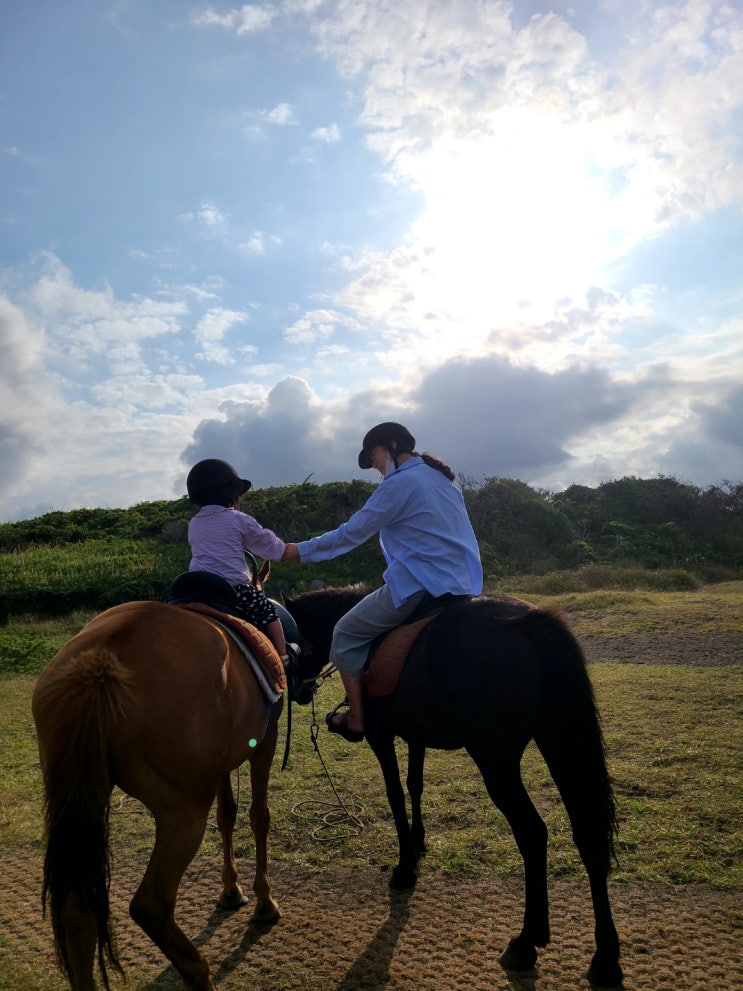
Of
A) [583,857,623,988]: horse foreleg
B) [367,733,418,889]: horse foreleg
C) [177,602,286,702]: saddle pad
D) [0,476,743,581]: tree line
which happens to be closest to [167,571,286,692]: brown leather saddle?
[177,602,286,702]: saddle pad

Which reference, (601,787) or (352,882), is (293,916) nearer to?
(352,882)

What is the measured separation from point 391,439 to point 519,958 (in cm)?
271

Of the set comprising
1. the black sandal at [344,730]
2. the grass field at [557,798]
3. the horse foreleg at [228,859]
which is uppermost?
the black sandal at [344,730]

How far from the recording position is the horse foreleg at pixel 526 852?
291cm

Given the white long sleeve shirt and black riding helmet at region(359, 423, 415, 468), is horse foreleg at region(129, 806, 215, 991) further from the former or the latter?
black riding helmet at region(359, 423, 415, 468)

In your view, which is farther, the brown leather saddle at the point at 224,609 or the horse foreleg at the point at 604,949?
the brown leather saddle at the point at 224,609

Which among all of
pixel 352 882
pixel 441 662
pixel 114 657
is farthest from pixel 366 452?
pixel 352 882

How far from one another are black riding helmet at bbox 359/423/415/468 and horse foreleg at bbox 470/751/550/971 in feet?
5.99

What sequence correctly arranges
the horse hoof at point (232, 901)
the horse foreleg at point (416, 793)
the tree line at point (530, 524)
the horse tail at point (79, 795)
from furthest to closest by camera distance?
the tree line at point (530, 524) → the horse foreleg at point (416, 793) → the horse hoof at point (232, 901) → the horse tail at point (79, 795)

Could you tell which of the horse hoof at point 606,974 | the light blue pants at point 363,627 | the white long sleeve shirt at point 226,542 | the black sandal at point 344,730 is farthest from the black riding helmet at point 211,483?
the horse hoof at point 606,974

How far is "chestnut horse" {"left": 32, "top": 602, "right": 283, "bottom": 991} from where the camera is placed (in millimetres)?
2424

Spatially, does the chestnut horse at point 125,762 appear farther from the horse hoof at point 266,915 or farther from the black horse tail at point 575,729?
the black horse tail at point 575,729

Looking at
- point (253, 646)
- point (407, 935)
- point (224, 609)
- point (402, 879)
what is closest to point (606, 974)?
point (407, 935)

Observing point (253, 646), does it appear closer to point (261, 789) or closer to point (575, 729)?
point (261, 789)
